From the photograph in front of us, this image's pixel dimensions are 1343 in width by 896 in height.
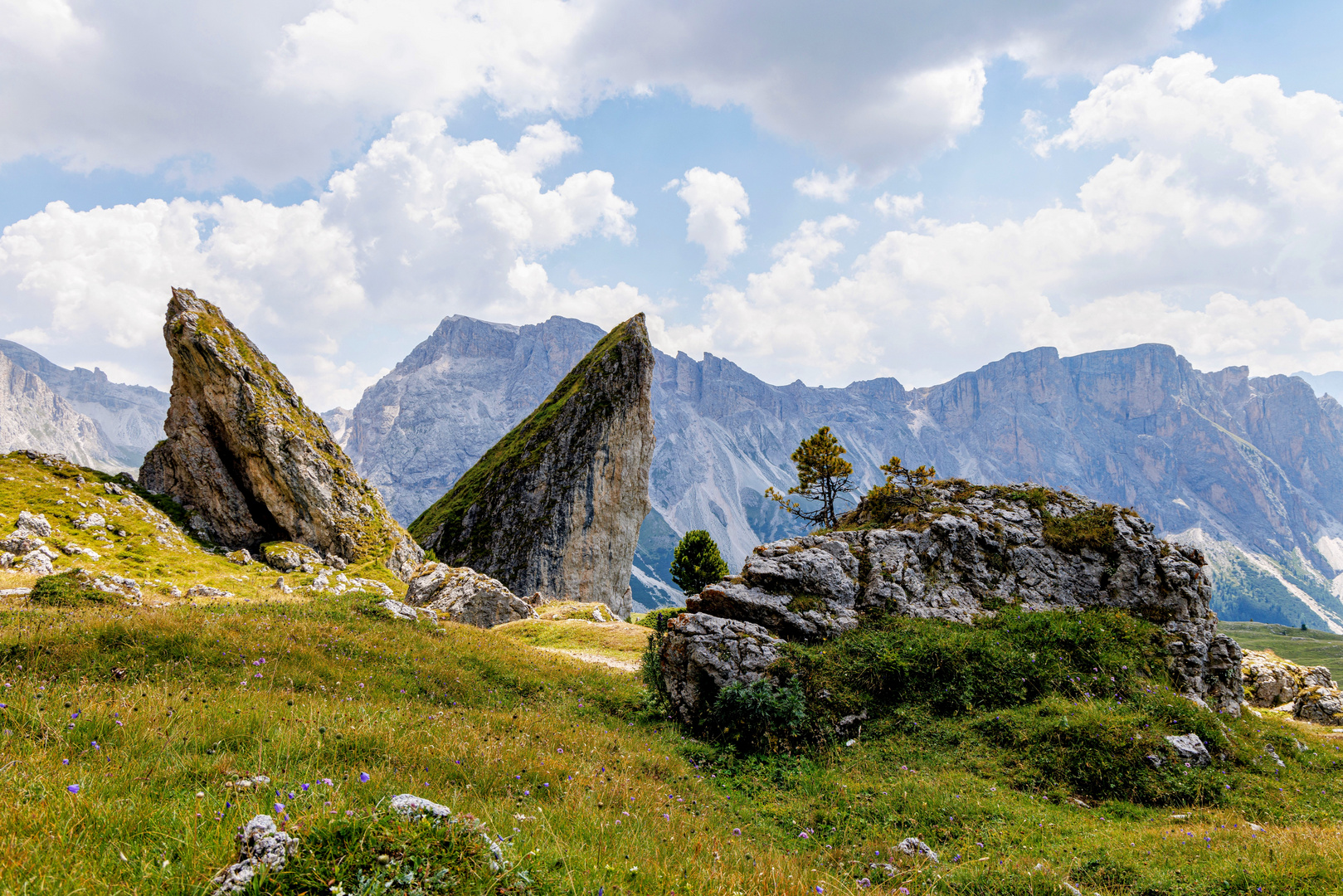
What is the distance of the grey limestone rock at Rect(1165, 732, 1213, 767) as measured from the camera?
1191 cm

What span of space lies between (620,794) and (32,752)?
21.4 feet

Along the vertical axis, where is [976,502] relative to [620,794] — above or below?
above

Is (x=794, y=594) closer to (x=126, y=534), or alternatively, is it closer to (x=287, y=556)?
(x=287, y=556)

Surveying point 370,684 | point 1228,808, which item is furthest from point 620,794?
point 1228,808

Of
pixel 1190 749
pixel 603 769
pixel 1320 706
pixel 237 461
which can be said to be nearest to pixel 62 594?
pixel 603 769

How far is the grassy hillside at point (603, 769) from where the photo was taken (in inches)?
169

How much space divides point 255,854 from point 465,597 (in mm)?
32393

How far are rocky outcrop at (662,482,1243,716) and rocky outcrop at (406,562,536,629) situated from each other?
774 inches

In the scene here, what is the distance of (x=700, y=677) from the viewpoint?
1577 centimetres

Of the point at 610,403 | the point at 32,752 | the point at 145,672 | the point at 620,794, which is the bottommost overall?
the point at 620,794

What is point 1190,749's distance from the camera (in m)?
12.0

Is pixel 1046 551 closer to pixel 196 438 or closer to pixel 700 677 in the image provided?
pixel 700 677

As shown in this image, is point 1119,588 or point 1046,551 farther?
point 1046,551

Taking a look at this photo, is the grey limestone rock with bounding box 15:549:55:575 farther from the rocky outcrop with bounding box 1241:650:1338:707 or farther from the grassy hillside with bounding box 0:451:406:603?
the rocky outcrop with bounding box 1241:650:1338:707
